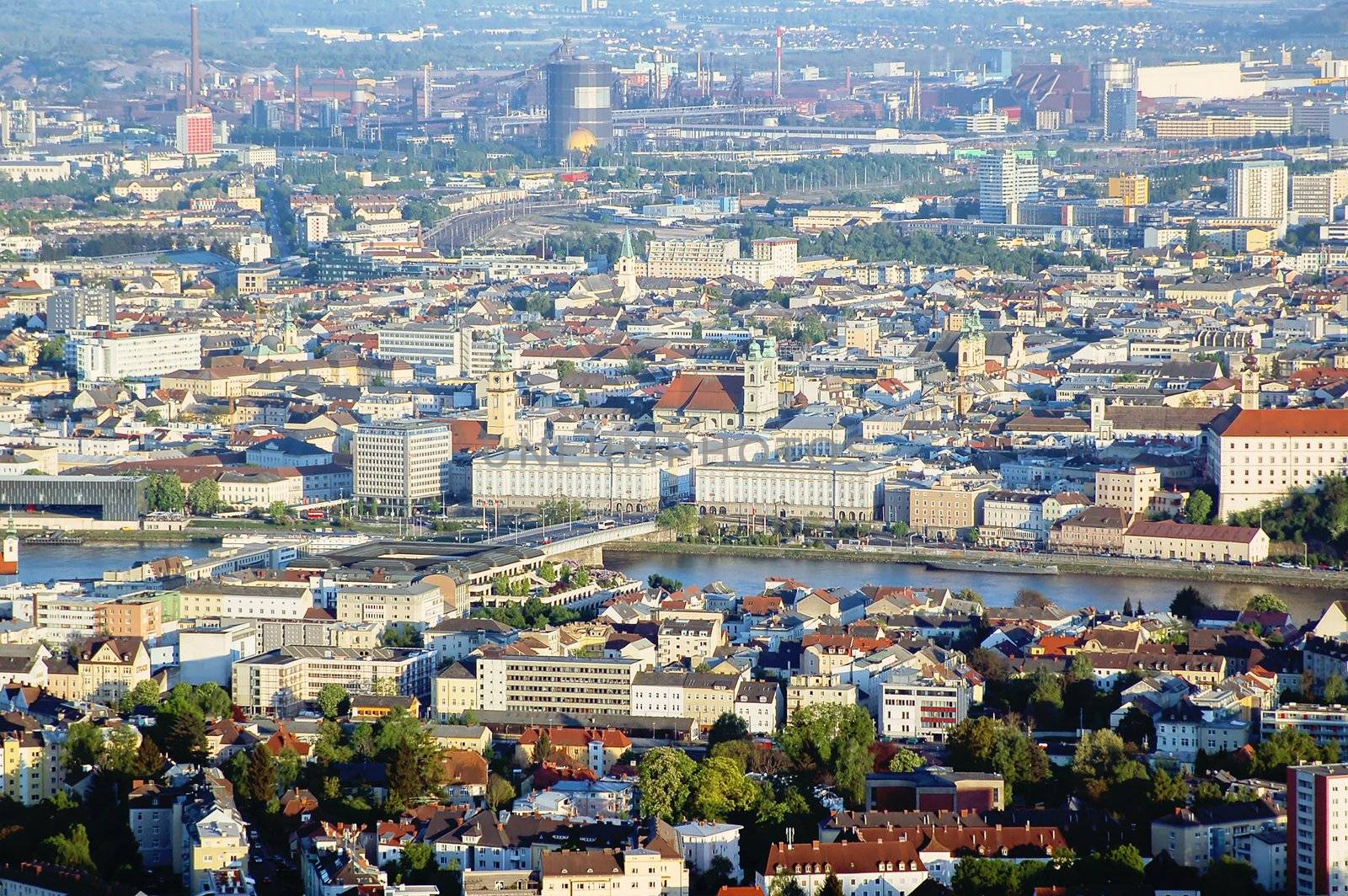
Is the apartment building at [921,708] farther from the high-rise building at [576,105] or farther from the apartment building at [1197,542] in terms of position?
the high-rise building at [576,105]

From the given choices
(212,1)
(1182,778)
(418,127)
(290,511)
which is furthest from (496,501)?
(212,1)

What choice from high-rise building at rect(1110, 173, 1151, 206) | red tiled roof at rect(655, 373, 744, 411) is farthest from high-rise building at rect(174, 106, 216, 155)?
red tiled roof at rect(655, 373, 744, 411)

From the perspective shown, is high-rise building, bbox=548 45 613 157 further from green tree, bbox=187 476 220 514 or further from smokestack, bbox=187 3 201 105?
green tree, bbox=187 476 220 514

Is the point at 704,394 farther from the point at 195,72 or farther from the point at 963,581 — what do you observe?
the point at 195,72

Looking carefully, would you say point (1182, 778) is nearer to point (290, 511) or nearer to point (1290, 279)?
point (290, 511)

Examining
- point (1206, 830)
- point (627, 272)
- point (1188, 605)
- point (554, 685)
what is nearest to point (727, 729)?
point (554, 685)

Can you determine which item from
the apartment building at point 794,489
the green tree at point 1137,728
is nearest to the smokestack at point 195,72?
the apartment building at point 794,489
